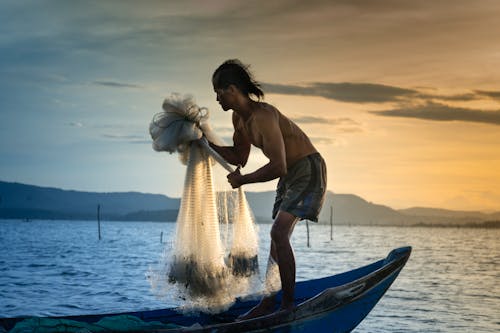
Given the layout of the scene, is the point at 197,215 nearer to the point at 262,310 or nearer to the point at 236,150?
the point at 236,150

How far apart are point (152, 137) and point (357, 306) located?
2348 millimetres

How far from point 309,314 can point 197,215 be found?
128 centimetres

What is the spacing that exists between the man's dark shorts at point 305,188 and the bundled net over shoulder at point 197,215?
632 millimetres

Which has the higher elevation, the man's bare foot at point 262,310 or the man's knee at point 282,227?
the man's knee at point 282,227

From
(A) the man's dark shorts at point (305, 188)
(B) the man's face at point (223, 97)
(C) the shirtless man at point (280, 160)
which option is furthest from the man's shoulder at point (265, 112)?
(A) the man's dark shorts at point (305, 188)

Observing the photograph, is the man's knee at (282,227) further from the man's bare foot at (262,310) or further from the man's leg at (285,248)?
the man's bare foot at (262,310)

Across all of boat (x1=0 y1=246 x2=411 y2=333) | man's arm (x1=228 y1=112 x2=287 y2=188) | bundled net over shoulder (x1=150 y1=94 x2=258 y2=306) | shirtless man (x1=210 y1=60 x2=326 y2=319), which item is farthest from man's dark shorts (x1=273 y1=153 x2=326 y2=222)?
boat (x1=0 y1=246 x2=411 y2=333)

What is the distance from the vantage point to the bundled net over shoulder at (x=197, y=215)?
245 inches

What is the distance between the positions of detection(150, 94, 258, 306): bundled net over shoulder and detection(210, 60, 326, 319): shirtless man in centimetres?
41

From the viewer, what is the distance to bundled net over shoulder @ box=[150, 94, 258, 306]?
6.21 metres

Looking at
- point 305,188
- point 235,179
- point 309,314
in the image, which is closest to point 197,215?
point 235,179

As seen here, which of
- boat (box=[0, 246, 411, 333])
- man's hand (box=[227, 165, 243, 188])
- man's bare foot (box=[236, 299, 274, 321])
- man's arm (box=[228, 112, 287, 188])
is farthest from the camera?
man's bare foot (box=[236, 299, 274, 321])

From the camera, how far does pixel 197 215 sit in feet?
20.7

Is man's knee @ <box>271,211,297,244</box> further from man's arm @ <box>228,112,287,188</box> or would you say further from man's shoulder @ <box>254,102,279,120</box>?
man's shoulder @ <box>254,102,279,120</box>
